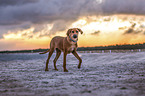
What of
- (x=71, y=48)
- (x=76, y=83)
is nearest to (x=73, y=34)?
(x=71, y=48)

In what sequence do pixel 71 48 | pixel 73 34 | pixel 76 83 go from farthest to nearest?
pixel 71 48, pixel 73 34, pixel 76 83

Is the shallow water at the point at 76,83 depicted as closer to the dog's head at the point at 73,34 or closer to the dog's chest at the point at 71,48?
the dog's chest at the point at 71,48

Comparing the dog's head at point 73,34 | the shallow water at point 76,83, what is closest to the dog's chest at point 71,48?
the dog's head at point 73,34

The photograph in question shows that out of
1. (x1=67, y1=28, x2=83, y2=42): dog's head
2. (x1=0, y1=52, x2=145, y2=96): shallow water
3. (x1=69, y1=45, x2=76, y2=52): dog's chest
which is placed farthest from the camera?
(x1=69, y1=45, x2=76, y2=52): dog's chest

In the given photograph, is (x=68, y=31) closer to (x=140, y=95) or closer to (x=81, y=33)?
(x=81, y=33)

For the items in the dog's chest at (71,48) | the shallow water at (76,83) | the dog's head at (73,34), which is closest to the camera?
the shallow water at (76,83)

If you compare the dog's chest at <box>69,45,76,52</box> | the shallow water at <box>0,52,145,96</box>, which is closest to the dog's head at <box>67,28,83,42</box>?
the dog's chest at <box>69,45,76,52</box>

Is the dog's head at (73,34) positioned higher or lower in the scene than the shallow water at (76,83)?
higher

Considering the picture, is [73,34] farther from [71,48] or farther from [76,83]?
[76,83]

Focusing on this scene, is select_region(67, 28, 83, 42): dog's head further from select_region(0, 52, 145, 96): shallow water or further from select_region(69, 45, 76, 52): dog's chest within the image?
select_region(0, 52, 145, 96): shallow water

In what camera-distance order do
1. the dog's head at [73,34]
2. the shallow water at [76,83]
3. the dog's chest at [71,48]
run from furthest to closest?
the dog's chest at [71,48], the dog's head at [73,34], the shallow water at [76,83]

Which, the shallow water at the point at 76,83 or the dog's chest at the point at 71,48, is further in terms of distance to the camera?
the dog's chest at the point at 71,48

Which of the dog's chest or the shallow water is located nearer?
the shallow water

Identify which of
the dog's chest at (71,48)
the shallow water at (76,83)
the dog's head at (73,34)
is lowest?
the shallow water at (76,83)
